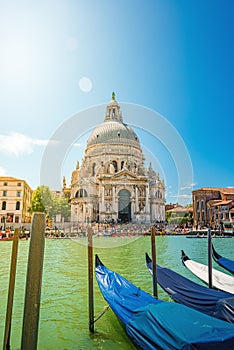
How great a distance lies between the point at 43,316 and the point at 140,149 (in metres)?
43.6

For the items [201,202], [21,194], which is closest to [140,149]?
[201,202]

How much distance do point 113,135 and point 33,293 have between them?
45.1 m

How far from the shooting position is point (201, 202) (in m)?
47.1

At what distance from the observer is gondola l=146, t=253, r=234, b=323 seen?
362cm

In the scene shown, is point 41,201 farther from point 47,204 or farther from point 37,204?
point 37,204

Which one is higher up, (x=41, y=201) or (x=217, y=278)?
(x=41, y=201)

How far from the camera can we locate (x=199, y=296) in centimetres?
466

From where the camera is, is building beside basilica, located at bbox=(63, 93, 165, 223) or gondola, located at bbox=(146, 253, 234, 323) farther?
building beside basilica, located at bbox=(63, 93, 165, 223)

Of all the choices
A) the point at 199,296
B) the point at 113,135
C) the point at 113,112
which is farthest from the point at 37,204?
the point at 199,296

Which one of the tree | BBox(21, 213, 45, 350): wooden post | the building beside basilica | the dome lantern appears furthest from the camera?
the dome lantern

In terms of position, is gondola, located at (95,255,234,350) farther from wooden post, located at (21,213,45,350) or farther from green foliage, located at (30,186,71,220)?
green foliage, located at (30,186,71,220)

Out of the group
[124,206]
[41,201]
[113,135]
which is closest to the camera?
[41,201]

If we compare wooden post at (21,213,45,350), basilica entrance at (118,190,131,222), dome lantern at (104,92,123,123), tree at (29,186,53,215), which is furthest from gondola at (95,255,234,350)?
dome lantern at (104,92,123,123)

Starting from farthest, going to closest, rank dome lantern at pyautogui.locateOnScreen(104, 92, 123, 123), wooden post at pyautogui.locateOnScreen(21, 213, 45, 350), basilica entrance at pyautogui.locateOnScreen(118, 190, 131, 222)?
dome lantern at pyautogui.locateOnScreen(104, 92, 123, 123) → basilica entrance at pyautogui.locateOnScreen(118, 190, 131, 222) → wooden post at pyautogui.locateOnScreen(21, 213, 45, 350)
